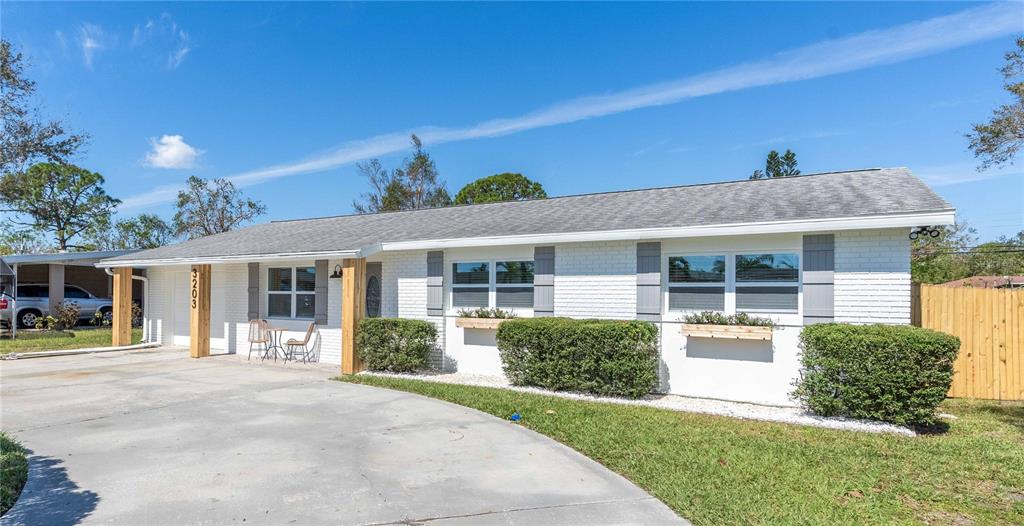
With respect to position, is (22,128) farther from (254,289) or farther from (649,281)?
(649,281)

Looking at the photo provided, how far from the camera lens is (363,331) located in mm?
10281

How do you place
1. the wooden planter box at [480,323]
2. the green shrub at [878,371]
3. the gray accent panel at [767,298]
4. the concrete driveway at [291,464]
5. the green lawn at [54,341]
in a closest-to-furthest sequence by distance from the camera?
the concrete driveway at [291,464], the green shrub at [878,371], the gray accent panel at [767,298], the wooden planter box at [480,323], the green lawn at [54,341]

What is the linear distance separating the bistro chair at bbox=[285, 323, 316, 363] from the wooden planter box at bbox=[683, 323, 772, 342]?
793 centimetres

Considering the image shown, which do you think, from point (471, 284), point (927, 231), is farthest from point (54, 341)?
point (927, 231)

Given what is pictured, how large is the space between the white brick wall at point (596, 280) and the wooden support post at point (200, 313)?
344 inches

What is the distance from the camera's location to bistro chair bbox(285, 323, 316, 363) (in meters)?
11.5

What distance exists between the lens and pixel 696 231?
26.2ft

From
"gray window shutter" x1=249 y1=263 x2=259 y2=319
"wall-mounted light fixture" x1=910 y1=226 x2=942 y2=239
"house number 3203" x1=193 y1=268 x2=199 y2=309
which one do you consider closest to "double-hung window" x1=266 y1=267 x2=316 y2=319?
"gray window shutter" x1=249 y1=263 x2=259 y2=319

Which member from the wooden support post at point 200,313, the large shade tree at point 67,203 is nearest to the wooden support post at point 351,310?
the wooden support post at point 200,313

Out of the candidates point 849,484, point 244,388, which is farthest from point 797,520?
point 244,388

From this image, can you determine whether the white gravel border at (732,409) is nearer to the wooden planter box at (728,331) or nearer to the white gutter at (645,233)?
the wooden planter box at (728,331)

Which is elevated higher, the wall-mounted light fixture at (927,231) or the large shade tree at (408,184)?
the large shade tree at (408,184)

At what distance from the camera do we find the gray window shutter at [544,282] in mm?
9500

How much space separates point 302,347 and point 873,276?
37.2 ft
